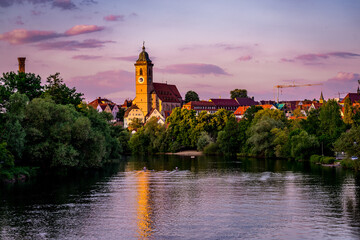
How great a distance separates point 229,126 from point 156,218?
7668cm

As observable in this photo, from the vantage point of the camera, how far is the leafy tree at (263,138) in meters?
96.6

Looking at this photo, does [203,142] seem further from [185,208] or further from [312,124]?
[185,208]

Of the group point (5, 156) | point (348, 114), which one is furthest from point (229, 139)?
point (5, 156)

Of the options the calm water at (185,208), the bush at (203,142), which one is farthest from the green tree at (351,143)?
the bush at (203,142)

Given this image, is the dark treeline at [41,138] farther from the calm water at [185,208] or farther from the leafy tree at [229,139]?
the leafy tree at [229,139]

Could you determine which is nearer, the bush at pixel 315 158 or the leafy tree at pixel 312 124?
the bush at pixel 315 158

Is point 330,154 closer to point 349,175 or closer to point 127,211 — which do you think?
point 349,175

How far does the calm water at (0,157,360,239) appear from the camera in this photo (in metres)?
31.5

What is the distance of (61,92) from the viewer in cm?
8481

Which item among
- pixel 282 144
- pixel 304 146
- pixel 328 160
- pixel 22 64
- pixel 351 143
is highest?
pixel 22 64

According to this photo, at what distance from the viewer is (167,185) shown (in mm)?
54125

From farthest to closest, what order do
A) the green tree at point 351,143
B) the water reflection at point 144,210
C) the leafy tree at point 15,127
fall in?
the green tree at point 351,143 → the leafy tree at point 15,127 → the water reflection at point 144,210

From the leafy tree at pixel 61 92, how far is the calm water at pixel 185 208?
25362mm

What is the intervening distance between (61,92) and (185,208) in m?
50.7
